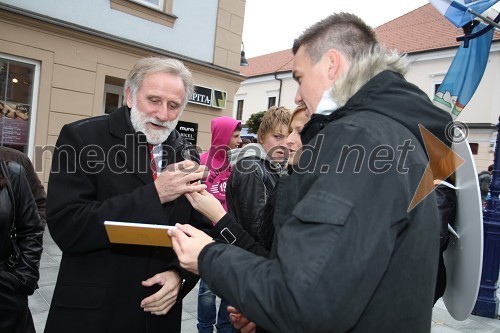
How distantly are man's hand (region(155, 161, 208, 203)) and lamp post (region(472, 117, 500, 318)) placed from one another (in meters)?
4.63

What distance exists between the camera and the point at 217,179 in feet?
13.5

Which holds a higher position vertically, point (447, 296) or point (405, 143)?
point (405, 143)

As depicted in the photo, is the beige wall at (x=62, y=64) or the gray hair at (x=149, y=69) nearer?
the gray hair at (x=149, y=69)

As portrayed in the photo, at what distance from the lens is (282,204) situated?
1.20 m

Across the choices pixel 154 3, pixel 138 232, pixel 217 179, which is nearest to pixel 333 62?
pixel 138 232

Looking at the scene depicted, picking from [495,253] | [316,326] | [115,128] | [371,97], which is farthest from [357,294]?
[495,253]

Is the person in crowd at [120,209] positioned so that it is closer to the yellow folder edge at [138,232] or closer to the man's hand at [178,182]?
the man's hand at [178,182]

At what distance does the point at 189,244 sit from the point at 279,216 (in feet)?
1.01

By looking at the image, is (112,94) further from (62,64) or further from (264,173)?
(264,173)

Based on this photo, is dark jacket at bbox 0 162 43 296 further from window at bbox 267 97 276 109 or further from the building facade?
window at bbox 267 97 276 109

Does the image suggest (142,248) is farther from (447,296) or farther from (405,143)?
(447,296)

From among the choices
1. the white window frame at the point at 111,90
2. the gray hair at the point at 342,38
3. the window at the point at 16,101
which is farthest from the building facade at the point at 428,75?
the gray hair at the point at 342,38

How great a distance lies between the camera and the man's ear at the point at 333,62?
1.31 meters

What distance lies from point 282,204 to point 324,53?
55 centimetres
